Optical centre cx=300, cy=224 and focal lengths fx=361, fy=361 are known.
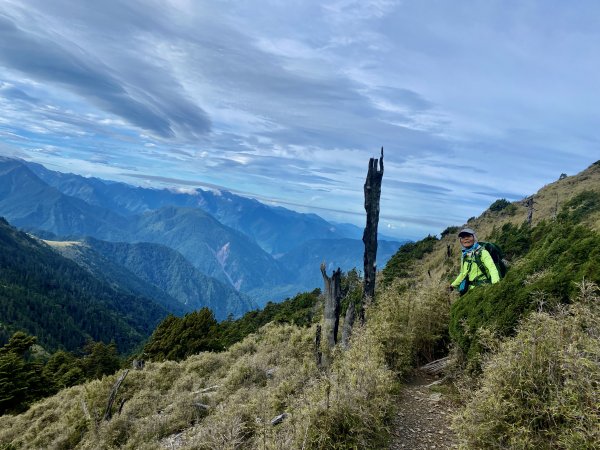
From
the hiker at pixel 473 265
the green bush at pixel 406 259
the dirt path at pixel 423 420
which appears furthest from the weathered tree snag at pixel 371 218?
the green bush at pixel 406 259

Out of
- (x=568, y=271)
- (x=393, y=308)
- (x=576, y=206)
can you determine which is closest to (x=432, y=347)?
(x=393, y=308)

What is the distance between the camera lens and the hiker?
8797 millimetres

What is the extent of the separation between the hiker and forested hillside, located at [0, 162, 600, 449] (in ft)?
1.62

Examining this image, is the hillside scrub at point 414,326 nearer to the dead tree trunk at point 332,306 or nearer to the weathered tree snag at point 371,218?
the dead tree trunk at point 332,306

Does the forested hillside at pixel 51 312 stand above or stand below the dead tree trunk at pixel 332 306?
below

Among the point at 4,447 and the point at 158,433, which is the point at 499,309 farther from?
the point at 4,447

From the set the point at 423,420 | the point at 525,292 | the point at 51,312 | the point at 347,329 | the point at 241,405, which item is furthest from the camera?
the point at 51,312

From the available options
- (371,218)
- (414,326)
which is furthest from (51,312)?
(414,326)

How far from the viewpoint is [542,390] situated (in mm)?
4562

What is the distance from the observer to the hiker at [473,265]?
8.80 m

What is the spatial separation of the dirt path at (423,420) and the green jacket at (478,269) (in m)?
2.68

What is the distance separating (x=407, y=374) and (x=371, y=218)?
7.02m

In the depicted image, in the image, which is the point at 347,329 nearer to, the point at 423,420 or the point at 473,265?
the point at 473,265

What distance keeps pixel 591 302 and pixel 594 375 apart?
1.67 meters
